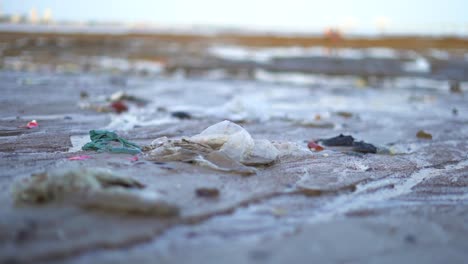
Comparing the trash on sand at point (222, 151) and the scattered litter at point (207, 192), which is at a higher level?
the trash on sand at point (222, 151)

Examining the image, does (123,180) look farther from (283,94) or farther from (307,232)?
(283,94)

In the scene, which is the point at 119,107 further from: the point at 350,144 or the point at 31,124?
the point at 350,144

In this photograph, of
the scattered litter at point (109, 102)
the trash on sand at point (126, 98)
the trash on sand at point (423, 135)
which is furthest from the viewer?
the trash on sand at point (126, 98)

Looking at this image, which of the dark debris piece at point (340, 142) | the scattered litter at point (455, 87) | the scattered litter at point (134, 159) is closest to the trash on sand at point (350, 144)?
the dark debris piece at point (340, 142)

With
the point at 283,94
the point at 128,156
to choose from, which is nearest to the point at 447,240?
the point at 128,156

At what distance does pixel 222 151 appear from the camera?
6.21 metres

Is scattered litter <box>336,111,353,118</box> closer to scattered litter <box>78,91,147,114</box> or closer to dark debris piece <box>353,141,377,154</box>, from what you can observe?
dark debris piece <box>353,141,377,154</box>

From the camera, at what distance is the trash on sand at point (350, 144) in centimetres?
778

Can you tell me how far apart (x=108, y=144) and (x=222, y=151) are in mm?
1859

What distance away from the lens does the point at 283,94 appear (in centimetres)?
1589

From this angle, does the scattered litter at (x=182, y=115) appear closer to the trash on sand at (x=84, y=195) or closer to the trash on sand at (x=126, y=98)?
the trash on sand at (x=126, y=98)

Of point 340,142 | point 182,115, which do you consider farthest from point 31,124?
point 340,142

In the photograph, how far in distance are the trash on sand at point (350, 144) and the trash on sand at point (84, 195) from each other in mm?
4339

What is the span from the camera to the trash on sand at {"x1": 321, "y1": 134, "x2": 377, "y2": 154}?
7.78 meters
